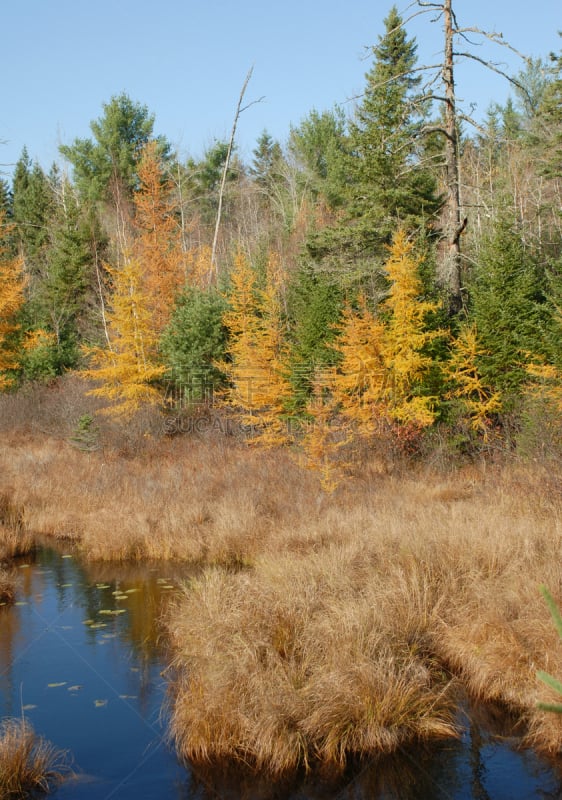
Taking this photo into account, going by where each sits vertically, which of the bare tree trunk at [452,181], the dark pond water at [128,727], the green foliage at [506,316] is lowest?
the dark pond water at [128,727]

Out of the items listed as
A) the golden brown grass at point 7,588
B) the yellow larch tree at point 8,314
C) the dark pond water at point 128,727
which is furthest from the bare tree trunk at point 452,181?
the yellow larch tree at point 8,314

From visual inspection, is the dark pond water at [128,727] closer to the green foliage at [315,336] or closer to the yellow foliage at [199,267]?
the green foliage at [315,336]

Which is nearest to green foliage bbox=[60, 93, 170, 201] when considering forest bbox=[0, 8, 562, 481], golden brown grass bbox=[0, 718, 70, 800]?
forest bbox=[0, 8, 562, 481]

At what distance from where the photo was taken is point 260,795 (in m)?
5.91

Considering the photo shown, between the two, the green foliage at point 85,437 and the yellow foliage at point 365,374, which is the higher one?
the yellow foliage at point 365,374

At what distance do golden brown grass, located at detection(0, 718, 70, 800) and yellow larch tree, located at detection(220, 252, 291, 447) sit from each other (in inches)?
570

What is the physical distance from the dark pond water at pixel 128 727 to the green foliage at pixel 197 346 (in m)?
13.6

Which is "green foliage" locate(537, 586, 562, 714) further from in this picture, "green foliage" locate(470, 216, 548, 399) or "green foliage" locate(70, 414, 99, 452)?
"green foliage" locate(70, 414, 99, 452)

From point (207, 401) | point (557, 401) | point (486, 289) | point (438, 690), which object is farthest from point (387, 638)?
point (207, 401)

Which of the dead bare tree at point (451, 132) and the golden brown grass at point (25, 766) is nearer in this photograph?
the golden brown grass at point (25, 766)

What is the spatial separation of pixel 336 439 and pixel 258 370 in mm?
4381

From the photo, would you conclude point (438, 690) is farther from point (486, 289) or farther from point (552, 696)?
point (486, 289)

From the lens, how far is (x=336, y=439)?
702 inches

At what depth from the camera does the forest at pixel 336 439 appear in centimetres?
701
